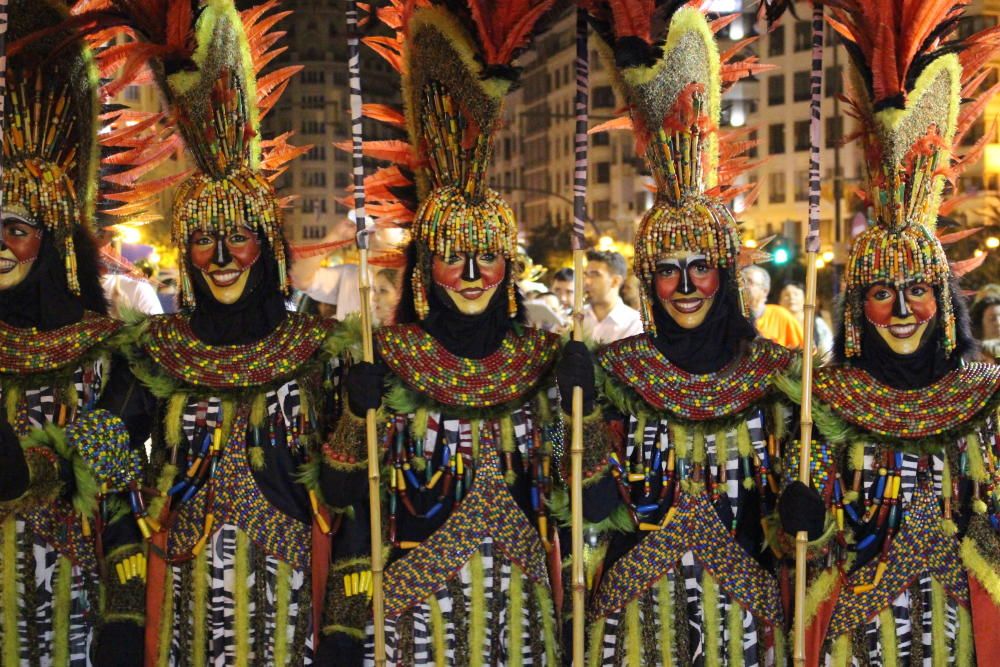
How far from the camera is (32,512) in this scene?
16.0 feet

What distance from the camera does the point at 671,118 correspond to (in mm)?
4953

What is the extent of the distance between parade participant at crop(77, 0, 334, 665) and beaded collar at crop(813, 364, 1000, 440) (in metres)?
1.72

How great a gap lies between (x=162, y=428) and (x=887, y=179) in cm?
253

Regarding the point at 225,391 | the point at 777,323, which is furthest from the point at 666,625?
the point at 777,323

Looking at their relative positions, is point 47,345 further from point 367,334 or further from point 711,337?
point 711,337

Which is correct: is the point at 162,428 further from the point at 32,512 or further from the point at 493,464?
the point at 493,464

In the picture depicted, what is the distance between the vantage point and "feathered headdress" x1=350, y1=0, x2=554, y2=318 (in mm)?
4785

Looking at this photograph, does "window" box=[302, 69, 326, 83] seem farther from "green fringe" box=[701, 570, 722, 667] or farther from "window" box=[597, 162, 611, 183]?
"green fringe" box=[701, 570, 722, 667]

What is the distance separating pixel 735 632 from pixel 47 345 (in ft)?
8.08

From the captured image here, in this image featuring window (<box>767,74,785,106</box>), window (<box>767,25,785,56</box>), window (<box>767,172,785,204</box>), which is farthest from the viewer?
window (<box>767,25,785,56</box>)

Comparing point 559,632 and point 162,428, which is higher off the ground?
point 162,428

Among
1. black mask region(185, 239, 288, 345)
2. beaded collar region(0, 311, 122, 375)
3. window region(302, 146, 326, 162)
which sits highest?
window region(302, 146, 326, 162)

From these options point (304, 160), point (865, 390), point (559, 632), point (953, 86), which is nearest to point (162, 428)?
point (559, 632)

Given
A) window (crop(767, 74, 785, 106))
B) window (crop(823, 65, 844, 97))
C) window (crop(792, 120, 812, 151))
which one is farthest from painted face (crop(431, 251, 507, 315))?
window (crop(767, 74, 785, 106))
